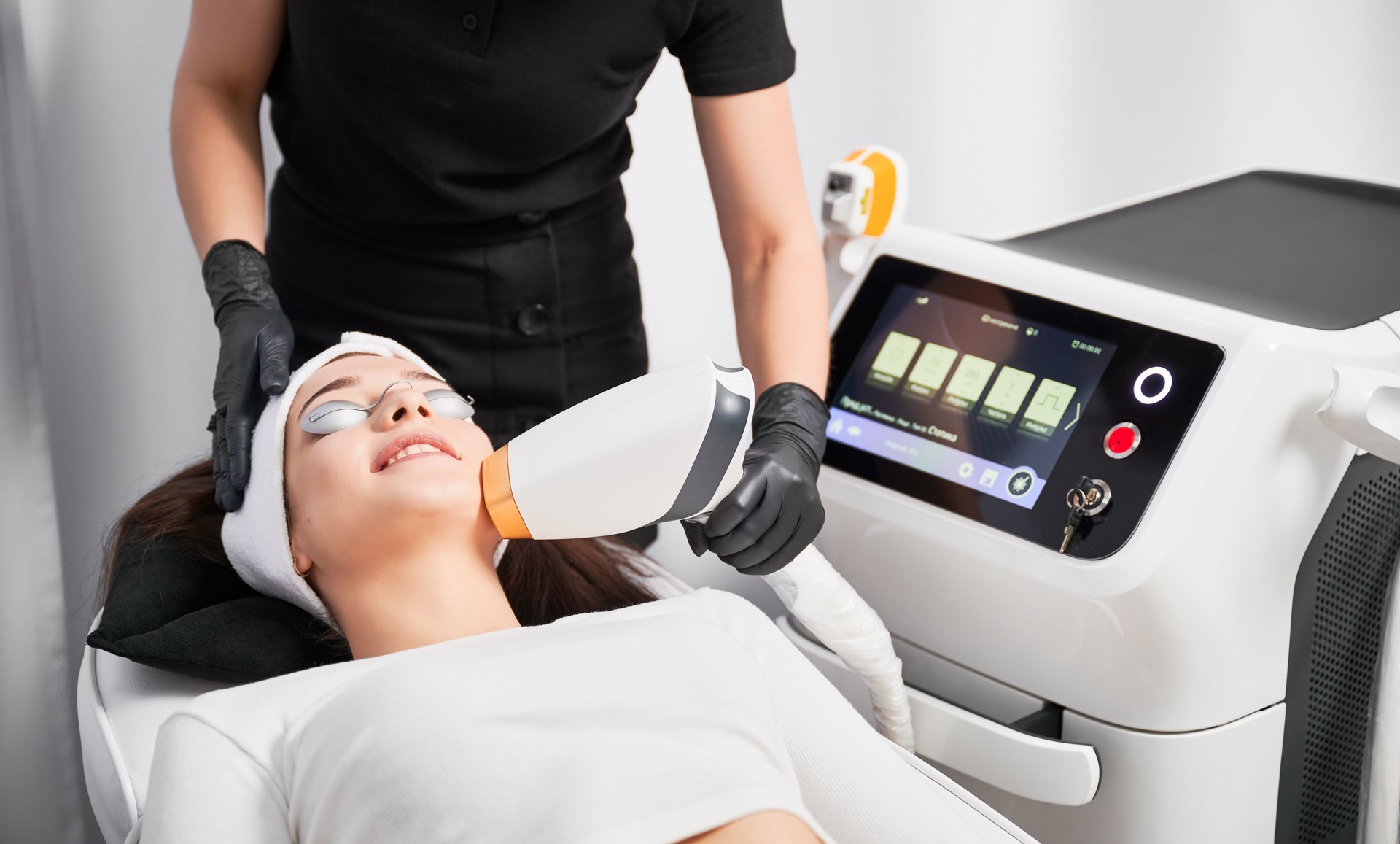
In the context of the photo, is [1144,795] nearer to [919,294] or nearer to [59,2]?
[919,294]

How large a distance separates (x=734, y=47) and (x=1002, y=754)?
796 millimetres

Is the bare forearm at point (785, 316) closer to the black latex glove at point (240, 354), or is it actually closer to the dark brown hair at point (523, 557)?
the dark brown hair at point (523, 557)

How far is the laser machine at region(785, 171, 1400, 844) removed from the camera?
3.70 ft

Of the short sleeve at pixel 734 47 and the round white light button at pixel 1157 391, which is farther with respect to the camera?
the short sleeve at pixel 734 47

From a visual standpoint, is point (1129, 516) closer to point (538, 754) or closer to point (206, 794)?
point (538, 754)

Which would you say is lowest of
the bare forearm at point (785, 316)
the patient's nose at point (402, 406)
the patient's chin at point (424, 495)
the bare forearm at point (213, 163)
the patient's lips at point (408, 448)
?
the patient's chin at point (424, 495)

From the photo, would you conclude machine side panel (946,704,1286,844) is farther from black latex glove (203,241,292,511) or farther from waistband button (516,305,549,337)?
black latex glove (203,241,292,511)

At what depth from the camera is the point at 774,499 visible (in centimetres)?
114

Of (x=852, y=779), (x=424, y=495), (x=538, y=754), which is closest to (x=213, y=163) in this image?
(x=424, y=495)

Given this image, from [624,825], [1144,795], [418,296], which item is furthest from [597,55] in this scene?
[1144,795]

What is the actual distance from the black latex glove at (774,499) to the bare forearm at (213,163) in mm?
628

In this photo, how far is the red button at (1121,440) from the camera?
1.19 m

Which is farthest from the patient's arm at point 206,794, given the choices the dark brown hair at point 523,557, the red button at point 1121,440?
the red button at point 1121,440

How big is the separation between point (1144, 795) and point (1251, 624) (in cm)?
19
